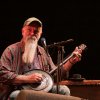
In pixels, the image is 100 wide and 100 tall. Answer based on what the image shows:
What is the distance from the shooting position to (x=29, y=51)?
14.5ft

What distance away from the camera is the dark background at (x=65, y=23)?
669cm

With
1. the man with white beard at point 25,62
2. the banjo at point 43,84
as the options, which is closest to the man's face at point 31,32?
the man with white beard at point 25,62

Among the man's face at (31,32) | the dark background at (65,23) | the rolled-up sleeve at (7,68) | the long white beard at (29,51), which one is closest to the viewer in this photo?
the rolled-up sleeve at (7,68)

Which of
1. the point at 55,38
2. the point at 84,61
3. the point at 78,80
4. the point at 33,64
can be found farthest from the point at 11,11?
the point at 33,64

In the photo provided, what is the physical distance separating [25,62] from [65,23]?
2.64 m

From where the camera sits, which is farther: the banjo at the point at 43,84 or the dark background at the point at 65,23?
the dark background at the point at 65,23

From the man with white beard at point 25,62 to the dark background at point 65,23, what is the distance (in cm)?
219

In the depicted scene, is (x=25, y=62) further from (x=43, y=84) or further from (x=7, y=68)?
(x=43, y=84)

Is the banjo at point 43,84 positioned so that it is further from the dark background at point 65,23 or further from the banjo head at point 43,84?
the dark background at point 65,23

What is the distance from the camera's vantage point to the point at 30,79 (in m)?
4.08

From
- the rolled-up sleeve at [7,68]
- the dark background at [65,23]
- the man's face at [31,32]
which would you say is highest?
the dark background at [65,23]

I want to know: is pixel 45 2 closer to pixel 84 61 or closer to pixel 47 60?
pixel 84 61

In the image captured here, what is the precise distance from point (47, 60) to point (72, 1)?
2622mm

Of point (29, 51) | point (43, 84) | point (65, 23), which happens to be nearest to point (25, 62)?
point (29, 51)
